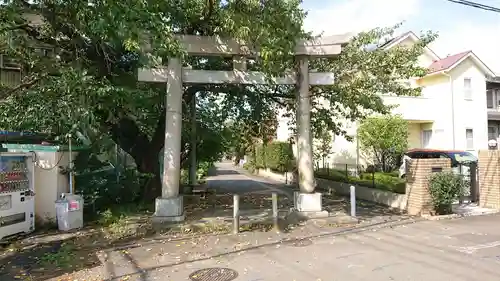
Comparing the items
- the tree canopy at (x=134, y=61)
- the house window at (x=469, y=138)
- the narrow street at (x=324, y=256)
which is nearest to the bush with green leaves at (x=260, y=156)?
the house window at (x=469, y=138)

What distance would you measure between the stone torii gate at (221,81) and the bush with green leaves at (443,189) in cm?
308

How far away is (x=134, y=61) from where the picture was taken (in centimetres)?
1162

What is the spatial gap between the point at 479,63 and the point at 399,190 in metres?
16.3

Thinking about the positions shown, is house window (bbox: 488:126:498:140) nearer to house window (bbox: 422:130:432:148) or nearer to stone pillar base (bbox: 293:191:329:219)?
house window (bbox: 422:130:432:148)

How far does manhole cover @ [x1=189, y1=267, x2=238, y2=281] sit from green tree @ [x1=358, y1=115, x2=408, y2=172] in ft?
41.8

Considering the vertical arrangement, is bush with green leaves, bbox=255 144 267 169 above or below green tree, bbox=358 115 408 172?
below

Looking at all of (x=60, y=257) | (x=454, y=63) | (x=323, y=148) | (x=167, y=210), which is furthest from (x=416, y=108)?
(x=60, y=257)

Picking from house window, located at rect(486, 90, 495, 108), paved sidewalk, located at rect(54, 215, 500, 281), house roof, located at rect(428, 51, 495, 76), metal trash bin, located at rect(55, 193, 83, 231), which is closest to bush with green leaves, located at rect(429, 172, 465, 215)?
paved sidewalk, located at rect(54, 215, 500, 281)

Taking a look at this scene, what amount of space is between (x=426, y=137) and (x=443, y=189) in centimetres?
1393

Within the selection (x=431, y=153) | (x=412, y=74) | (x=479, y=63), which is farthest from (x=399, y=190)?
(x=479, y=63)

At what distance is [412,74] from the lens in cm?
1073

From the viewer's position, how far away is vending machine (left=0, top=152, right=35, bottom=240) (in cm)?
852

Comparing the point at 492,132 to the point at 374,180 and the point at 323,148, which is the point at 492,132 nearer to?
the point at 323,148

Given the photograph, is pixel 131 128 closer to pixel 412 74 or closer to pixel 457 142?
pixel 412 74
